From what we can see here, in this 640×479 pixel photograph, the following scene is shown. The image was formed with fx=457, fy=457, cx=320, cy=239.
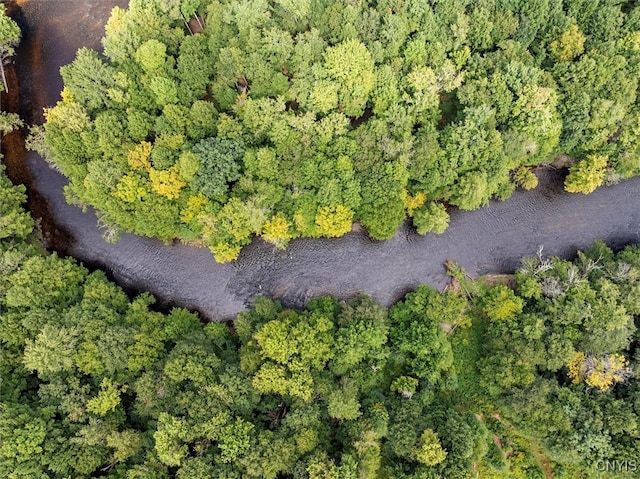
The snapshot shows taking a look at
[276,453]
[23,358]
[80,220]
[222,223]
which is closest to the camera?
[276,453]

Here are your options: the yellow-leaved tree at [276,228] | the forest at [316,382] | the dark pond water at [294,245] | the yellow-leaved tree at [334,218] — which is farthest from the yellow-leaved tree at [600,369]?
the yellow-leaved tree at [276,228]

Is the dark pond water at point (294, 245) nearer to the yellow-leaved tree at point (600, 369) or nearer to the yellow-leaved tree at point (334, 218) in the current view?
the yellow-leaved tree at point (334, 218)

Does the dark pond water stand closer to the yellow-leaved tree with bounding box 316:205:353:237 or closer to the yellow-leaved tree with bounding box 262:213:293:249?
the yellow-leaved tree with bounding box 262:213:293:249

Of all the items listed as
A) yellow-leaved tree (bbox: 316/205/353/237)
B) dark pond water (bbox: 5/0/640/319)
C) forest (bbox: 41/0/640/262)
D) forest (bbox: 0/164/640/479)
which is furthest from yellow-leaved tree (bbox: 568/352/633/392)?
yellow-leaved tree (bbox: 316/205/353/237)

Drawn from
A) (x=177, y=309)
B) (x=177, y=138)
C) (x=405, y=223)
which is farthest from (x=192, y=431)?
(x=405, y=223)

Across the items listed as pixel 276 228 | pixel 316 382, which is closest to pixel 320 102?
pixel 276 228

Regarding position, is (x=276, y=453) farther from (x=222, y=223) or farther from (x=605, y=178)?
(x=605, y=178)
